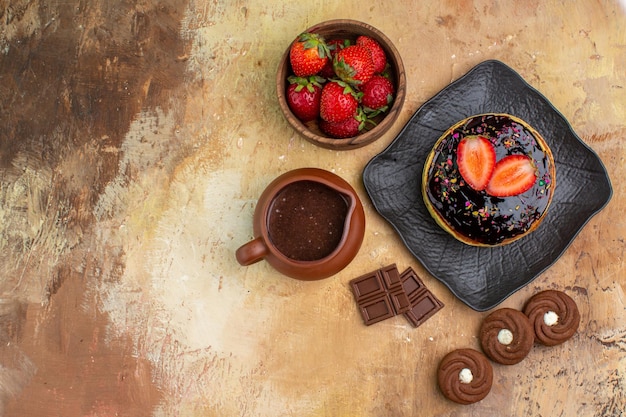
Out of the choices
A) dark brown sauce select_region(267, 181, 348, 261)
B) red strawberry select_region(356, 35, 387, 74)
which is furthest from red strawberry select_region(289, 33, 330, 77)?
dark brown sauce select_region(267, 181, 348, 261)

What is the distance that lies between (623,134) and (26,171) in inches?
90.9

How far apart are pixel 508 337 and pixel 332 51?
120 cm

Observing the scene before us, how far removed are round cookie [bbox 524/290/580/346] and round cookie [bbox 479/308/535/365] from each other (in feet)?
0.12

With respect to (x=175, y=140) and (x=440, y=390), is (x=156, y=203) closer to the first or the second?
(x=175, y=140)

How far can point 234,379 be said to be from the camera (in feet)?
6.78

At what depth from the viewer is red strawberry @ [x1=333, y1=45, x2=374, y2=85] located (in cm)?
181

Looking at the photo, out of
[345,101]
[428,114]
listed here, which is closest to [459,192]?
[428,114]

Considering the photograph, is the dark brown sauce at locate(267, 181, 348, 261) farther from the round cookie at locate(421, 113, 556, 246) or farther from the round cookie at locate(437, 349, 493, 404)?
the round cookie at locate(437, 349, 493, 404)

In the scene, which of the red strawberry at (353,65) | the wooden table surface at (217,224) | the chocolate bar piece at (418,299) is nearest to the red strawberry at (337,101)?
the red strawberry at (353,65)

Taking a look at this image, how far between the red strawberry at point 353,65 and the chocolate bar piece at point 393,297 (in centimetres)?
69

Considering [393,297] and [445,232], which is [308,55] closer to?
[445,232]

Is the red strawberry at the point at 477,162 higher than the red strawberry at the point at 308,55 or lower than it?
lower

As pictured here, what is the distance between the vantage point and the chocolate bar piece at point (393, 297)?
2.02 metres

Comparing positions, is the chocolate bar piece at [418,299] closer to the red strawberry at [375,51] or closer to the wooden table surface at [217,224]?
the wooden table surface at [217,224]
